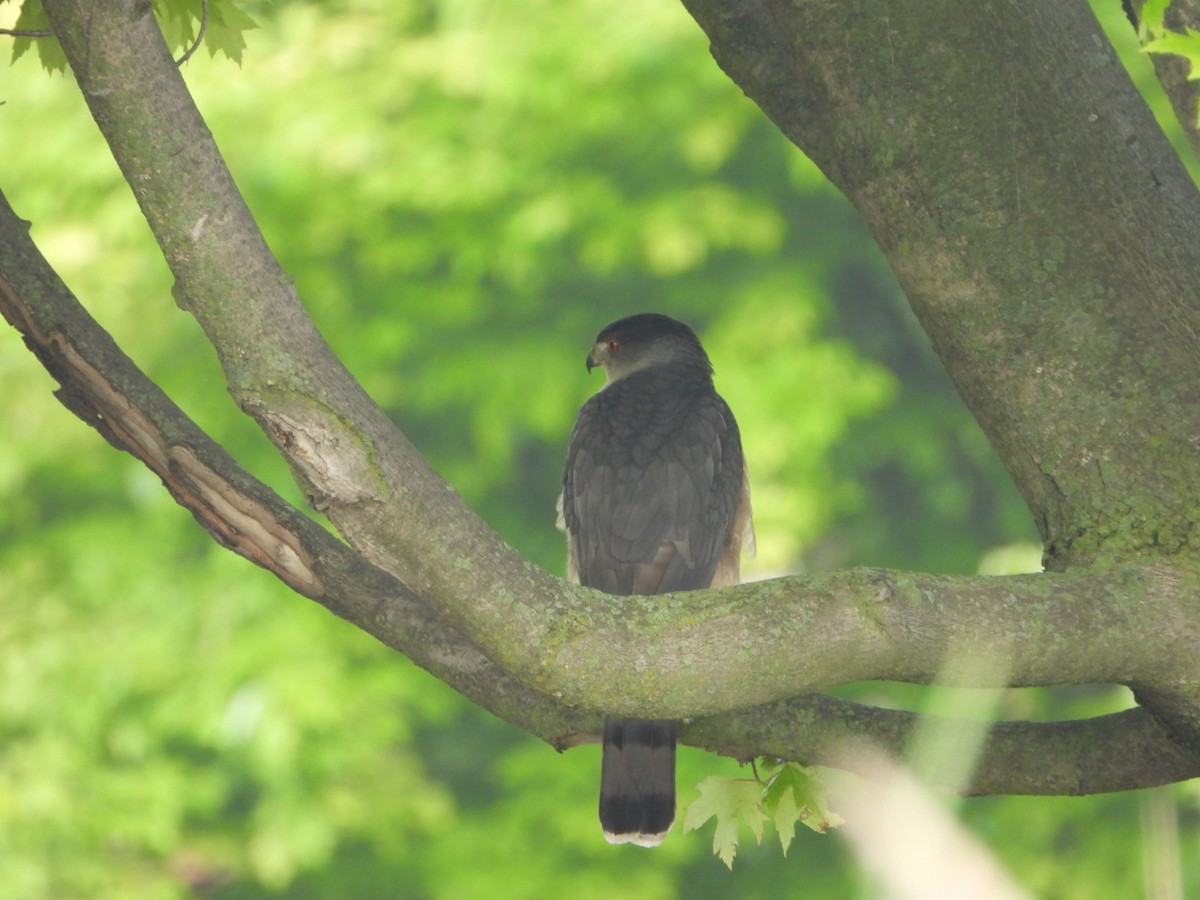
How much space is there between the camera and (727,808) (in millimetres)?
3619

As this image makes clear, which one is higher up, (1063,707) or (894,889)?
(1063,707)

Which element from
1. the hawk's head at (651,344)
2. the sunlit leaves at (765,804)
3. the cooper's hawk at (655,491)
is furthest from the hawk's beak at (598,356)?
the sunlit leaves at (765,804)

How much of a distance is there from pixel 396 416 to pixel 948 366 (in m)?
7.54

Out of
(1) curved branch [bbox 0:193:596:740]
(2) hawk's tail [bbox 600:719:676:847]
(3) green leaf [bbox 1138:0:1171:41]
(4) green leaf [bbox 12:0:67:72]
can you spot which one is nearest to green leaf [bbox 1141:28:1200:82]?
(3) green leaf [bbox 1138:0:1171:41]

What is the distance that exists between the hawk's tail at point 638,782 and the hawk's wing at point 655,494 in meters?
1.04

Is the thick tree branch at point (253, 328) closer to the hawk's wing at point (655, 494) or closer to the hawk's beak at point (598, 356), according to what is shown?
the hawk's wing at point (655, 494)

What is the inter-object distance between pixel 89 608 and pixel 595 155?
4.31 m

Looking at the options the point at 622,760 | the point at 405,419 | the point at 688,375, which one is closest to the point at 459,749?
the point at 405,419

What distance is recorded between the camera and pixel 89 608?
950 cm

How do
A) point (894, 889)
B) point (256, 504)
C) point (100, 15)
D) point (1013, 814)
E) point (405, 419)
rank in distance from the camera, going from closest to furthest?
point (100, 15) → point (256, 504) → point (894, 889) → point (1013, 814) → point (405, 419)

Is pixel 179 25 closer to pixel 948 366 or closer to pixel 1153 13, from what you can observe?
pixel 948 366

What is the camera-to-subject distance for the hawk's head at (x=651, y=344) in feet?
19.7

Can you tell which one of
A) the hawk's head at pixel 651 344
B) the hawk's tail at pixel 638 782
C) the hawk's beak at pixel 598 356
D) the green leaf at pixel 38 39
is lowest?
the hawk's tail at pixel 638 782

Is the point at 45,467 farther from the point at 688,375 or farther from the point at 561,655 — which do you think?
the point at 561,655
